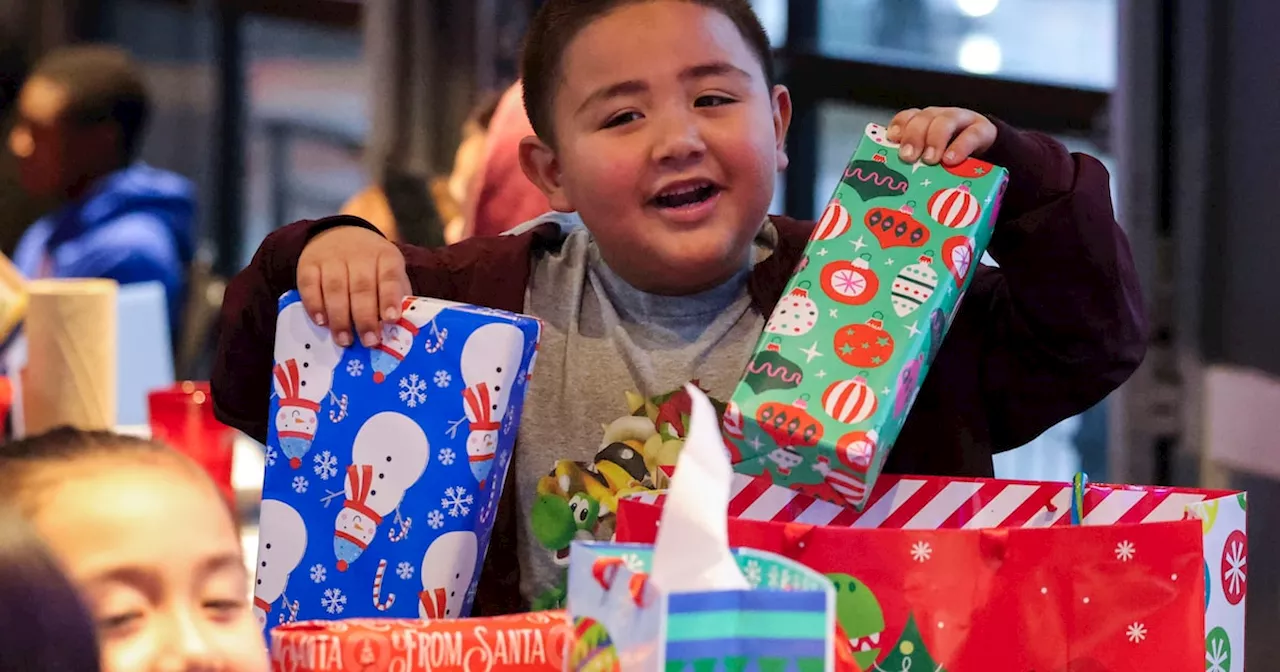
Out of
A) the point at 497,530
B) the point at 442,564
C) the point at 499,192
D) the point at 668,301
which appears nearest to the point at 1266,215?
the point at 499,192

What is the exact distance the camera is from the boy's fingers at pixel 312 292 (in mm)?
1050

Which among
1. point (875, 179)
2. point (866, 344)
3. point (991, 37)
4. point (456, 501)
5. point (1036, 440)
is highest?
point (991, 37)

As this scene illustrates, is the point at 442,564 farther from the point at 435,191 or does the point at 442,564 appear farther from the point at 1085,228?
the point at 435,191

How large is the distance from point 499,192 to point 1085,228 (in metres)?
0.87

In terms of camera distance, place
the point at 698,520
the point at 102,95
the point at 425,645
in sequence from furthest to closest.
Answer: the point at 102,95
the point at 425,645
the point at 698,520

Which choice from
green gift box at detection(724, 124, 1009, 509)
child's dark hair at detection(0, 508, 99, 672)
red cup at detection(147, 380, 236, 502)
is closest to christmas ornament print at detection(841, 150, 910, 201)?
green gift box at detection(724, 124, 1009, 509)

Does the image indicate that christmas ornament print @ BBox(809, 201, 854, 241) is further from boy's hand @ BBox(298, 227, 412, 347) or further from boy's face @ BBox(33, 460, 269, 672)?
boy's face @ BBox(33, 460, 269, 672)

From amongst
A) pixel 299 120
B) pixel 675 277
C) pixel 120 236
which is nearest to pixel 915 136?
pixel 675 277

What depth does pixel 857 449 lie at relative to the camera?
928 millimetres

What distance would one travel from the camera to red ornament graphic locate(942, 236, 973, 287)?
1008 millimetres

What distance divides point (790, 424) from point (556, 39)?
478mm

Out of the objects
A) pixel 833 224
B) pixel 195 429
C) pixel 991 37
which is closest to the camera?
pixel 833 224

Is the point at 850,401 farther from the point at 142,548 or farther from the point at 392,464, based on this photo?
the point at 142,548

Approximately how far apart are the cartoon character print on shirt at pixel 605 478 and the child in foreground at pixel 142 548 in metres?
0.35
